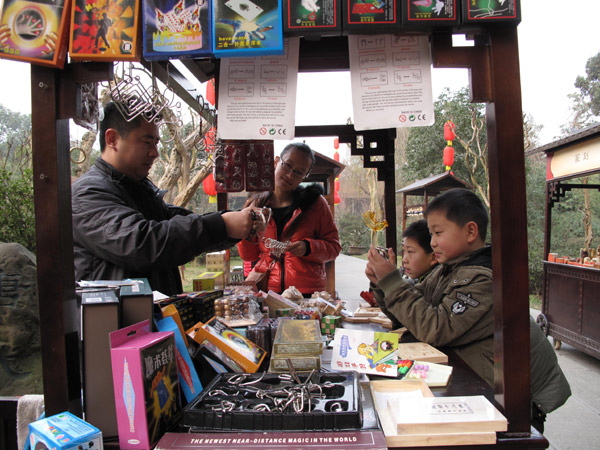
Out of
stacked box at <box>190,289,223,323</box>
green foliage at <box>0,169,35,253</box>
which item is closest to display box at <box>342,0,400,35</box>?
stacked box at <box>190,289,223,323</box>

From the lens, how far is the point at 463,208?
1.57m

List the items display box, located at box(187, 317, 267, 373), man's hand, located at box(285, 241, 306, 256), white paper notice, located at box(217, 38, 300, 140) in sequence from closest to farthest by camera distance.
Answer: display box, located at box(187, 317, 267, 373) < white paper notice, located at box(217, 38, 300, 140) < man's hand, located at box(285, 241, 306, 256)

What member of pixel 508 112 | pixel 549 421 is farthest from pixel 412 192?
pixel 508 112

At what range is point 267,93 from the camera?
4.29ft

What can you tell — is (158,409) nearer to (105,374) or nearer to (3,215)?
(105,374)

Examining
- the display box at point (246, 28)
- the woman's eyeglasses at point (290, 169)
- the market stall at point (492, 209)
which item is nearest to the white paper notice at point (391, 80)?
the market stall at point (492, 209)

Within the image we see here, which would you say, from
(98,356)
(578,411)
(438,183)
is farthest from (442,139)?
(98,356)

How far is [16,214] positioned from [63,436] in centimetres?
347

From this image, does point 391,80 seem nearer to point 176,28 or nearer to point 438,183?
point 176,28

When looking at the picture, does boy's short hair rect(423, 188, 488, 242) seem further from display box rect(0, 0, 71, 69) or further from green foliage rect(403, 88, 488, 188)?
green foliage rect(403, 88, 488, 188)

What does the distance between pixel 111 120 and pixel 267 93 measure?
0.75 metres

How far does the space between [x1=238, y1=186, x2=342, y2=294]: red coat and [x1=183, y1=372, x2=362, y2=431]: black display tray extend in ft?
5.68

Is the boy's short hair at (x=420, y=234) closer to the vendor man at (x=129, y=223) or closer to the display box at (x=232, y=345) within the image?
the vendor man at (x=129, y=223)

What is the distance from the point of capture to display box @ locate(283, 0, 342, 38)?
1.01 m
